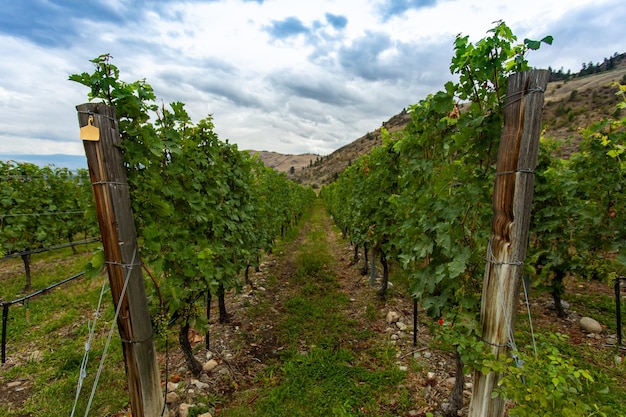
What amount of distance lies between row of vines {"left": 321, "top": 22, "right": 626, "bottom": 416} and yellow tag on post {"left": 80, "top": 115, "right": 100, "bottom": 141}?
3090 mm

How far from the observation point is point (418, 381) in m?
4.31

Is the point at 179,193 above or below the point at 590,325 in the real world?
above

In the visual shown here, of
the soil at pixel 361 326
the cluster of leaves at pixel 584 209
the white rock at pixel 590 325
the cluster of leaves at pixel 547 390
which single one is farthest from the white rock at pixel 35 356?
the white rock at pixel 590 325

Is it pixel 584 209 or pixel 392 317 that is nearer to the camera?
pixel 584 209

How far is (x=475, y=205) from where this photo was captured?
291cm

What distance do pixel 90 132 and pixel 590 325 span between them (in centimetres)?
871

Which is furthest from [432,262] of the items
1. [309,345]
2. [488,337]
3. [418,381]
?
[309,345]

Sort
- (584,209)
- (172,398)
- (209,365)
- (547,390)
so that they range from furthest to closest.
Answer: (584,209)
(209,365)
(172,398)
(547,390)

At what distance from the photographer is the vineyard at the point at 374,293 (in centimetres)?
242

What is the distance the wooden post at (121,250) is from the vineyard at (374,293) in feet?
0.19

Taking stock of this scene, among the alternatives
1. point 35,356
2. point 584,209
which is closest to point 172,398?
point 35,356

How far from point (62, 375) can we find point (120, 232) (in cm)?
429

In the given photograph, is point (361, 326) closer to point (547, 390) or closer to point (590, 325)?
point (590, 325)

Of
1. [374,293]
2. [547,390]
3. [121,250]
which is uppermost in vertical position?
[121,250]
